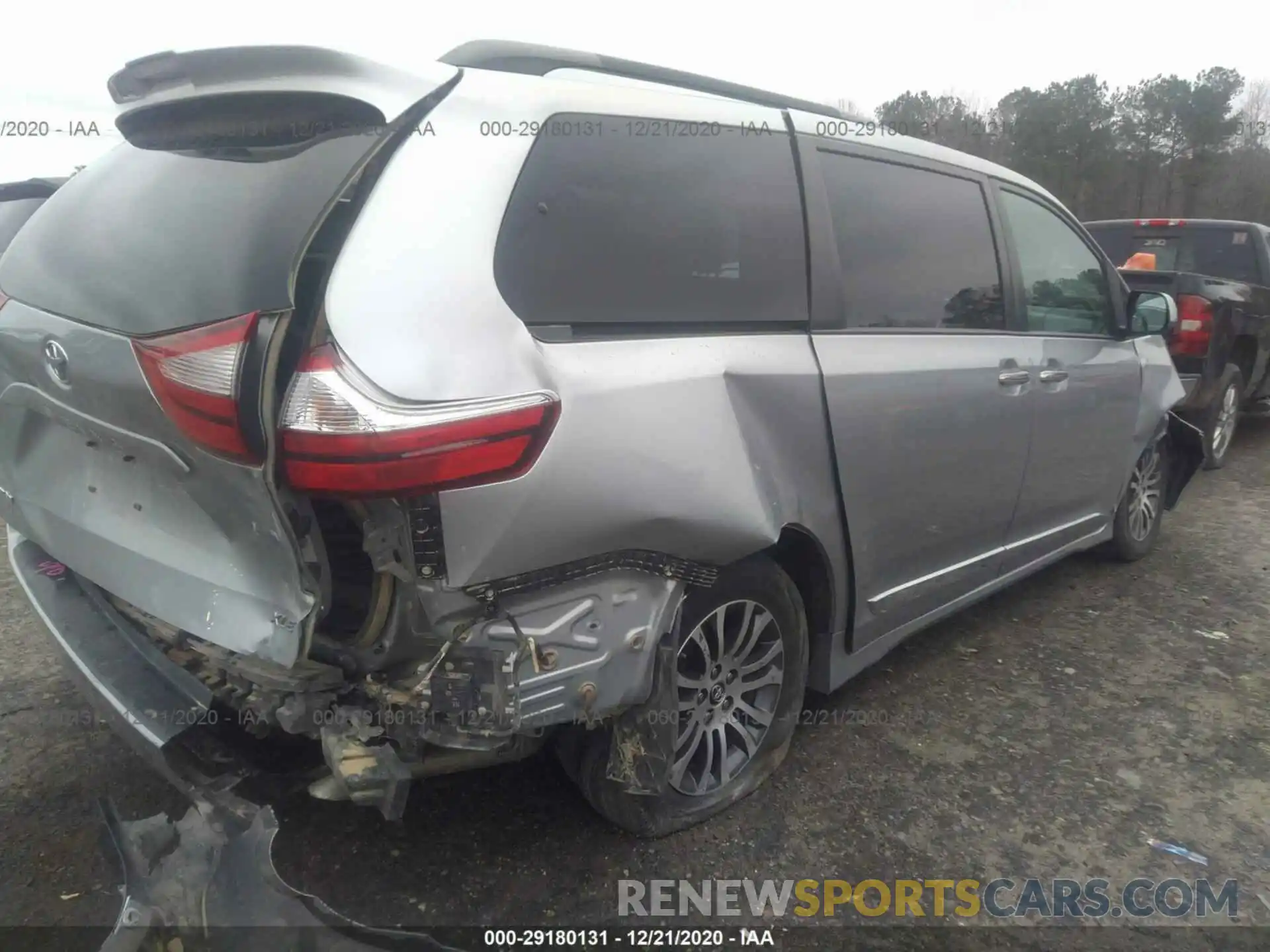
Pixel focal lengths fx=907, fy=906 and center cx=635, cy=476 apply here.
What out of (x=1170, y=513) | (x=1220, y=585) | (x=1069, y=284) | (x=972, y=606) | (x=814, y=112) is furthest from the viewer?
(x=1170, y=513)

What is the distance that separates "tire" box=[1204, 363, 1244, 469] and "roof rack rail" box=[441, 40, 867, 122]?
5.11m

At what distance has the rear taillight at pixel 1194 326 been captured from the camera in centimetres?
617

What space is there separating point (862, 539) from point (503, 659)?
1.27 meters

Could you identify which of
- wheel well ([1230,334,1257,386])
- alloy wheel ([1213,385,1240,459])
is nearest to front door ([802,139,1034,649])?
alloy wheel ([1213,385,1240,459])

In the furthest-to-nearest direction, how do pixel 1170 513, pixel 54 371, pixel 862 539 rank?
1. pixel 1170 513
2. pixel 862 539
3. pixel 54 371

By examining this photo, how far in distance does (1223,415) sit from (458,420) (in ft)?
22.6

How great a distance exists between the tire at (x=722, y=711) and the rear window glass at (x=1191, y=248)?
6159 mm

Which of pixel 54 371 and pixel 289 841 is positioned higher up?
pixel 54 371

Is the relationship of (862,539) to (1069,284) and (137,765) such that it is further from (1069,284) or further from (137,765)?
(137,765)

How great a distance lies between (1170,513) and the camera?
222 inches

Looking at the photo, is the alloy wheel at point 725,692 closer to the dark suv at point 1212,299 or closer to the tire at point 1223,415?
the dark suv at point 1212,299

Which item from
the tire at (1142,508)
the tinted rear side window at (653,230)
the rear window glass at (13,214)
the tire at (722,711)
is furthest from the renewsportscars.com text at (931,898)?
the rear window glass at (13,214)

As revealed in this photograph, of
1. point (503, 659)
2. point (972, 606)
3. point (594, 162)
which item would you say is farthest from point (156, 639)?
point (972, 606)

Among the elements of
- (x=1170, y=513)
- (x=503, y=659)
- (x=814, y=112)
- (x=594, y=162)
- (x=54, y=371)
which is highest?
(x=814, y=112)
